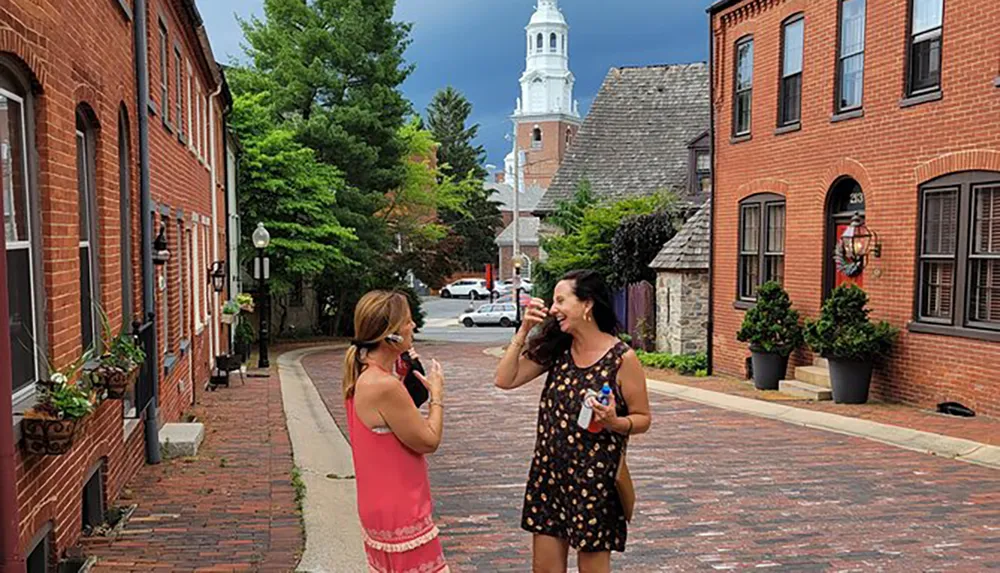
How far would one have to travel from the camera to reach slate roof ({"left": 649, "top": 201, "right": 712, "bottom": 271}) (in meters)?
18.9

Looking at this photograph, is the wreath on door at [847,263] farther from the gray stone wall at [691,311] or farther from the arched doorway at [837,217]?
the gray stone wall at [691,311]

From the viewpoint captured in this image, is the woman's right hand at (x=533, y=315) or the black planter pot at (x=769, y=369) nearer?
the woman's right hand at (x=533, y=315)

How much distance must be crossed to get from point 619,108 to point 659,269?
15165mm

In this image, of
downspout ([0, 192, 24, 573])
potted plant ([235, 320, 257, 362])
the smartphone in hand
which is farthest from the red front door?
potted plant ([235, 320, 257, 362])

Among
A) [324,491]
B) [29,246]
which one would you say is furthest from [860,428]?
[29,246]

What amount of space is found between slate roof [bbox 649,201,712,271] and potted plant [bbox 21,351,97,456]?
1558cm

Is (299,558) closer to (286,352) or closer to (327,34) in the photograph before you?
(286,352)

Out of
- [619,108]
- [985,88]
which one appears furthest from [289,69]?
[985,88]

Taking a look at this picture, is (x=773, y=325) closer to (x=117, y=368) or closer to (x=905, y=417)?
(x=905, y=417)

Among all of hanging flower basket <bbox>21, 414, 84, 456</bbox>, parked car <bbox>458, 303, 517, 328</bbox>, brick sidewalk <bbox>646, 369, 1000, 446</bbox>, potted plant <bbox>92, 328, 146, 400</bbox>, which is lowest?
Result: parked car <bbox>458, 303, 517, 328</bbox>

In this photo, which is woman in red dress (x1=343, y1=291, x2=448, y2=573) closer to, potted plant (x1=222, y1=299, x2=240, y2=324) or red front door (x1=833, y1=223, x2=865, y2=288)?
red front door (x1=833, y1=223, x2=865, y2=288)

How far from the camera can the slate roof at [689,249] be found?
1891 cm

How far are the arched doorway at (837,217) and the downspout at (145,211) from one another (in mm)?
10042

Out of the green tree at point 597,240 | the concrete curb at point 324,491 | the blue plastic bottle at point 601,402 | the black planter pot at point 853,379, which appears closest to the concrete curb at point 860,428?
the black planter pot at point 853,379
